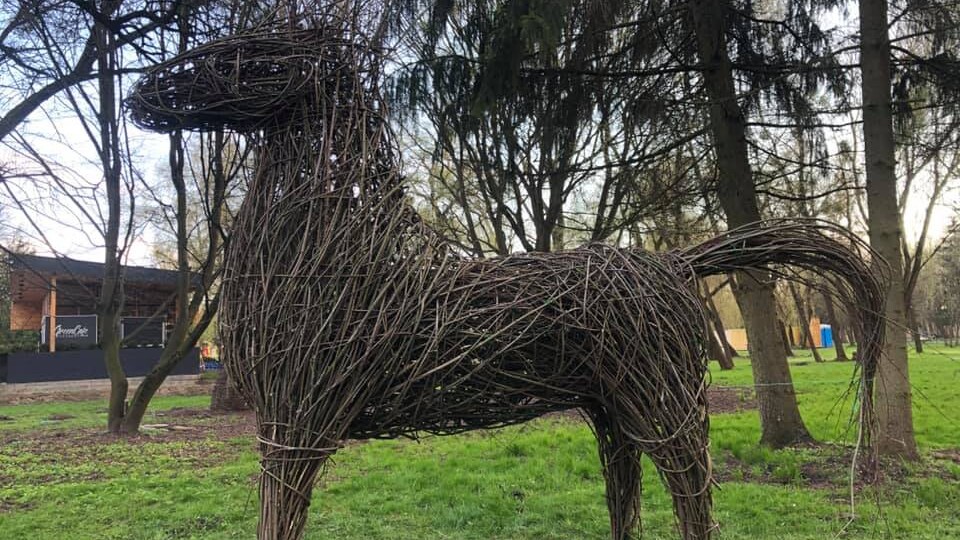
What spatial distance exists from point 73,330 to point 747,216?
2271 centimetres

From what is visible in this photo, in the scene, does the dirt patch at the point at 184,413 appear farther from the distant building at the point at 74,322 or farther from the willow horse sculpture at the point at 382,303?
the willow horse sculpture at the point at 382,303

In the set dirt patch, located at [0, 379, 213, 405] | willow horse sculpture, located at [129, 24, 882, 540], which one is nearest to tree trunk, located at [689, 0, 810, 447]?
willow horse sculpture, located at [129, 24, 882, 540]

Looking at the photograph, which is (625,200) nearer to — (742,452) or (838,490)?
(742,452)

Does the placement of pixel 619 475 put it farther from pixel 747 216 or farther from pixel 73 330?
pixel 73 330

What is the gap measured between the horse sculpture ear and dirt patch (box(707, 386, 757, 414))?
816 cm

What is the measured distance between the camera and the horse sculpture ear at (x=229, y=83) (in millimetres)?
2732

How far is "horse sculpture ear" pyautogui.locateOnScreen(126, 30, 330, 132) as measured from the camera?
273cm

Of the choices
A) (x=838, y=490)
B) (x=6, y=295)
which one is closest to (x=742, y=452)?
(x=838, y=490)

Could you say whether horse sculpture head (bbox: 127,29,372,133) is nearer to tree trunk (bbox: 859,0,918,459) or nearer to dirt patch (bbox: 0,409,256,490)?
dirt patch (bbox: 0,409,256,490)

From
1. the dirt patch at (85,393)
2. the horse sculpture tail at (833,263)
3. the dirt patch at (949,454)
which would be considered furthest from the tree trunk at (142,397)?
the dirt patch at (949,454)

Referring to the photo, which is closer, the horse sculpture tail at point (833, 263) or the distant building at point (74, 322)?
the horse sculpture tail at point (833, 263)

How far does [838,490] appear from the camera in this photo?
527cm

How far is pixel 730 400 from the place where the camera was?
39.3 ft

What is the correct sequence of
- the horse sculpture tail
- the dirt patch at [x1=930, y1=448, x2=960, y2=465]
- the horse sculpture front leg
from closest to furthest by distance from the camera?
1. the horse sculpture front leg
2. the horse sculpture tail
3. the dirt patch at [x1=930, y1=448, x2=960, y2=465]
